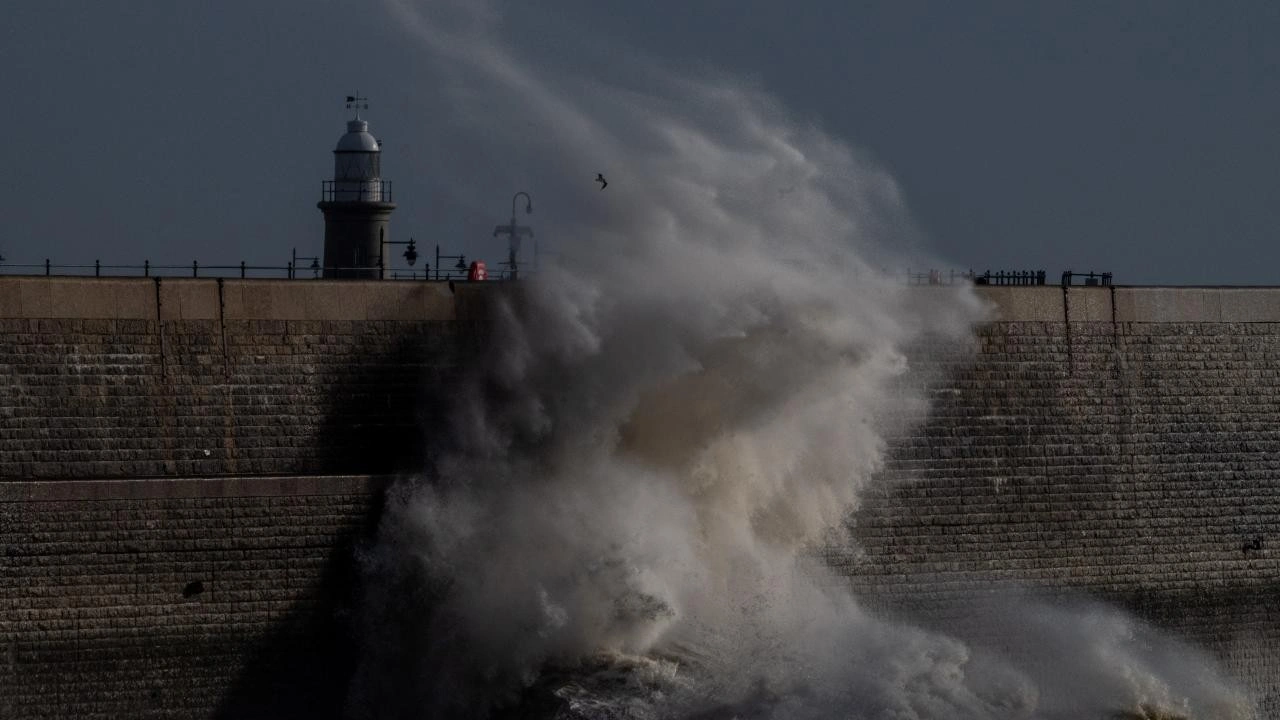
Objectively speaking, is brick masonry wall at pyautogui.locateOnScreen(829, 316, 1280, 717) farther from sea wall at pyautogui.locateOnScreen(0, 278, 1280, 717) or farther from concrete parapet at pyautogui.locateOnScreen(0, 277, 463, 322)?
concrete parapet at pyautogui.locateOnScreen(0, 277, 463, 322)

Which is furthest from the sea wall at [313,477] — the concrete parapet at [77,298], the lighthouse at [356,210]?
the lighthouse at [356,210]

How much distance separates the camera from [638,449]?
83.6 feet

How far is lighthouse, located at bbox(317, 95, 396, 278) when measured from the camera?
3650 cm

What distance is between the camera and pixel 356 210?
36625 mm

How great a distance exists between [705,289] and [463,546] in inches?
139

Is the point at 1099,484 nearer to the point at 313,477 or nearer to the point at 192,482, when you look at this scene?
the point at 313,477

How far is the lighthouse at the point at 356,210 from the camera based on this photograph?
36.5 metres

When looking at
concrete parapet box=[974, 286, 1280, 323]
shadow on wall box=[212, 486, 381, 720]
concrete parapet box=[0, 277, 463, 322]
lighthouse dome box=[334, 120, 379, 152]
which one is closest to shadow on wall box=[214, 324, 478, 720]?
shadow on wall box=[212, 486, 381, 720]

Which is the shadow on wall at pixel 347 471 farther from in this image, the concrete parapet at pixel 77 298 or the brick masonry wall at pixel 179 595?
the concrete parapet at pixel 77 298

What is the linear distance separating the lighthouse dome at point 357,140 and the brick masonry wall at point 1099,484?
41.1 feet

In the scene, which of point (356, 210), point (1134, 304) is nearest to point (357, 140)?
point (356, 210)

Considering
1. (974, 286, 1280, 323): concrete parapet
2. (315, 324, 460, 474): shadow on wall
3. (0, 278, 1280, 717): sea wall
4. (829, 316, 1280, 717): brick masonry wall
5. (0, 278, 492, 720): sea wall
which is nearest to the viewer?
(0, 278, 492, 720): sea wall

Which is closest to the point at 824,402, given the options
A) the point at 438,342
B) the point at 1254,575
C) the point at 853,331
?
the point at 853,331

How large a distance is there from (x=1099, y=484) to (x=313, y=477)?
868 centimetres
